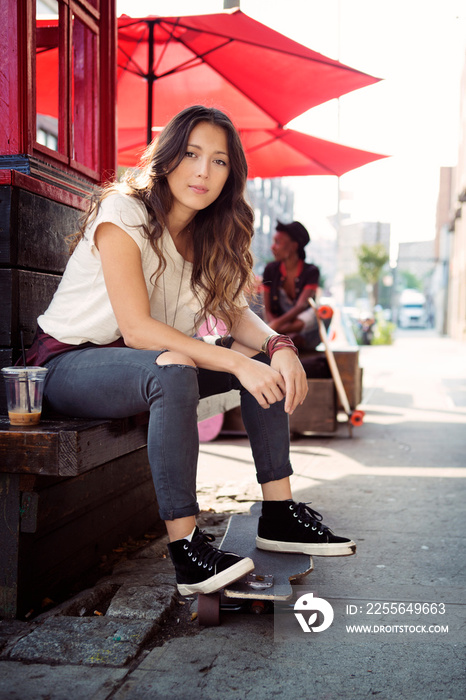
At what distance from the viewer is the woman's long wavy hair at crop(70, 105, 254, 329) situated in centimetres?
252

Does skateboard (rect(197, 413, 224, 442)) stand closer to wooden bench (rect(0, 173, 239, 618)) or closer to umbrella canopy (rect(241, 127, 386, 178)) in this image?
wooden bench (rect(0, 173, 239, 618))

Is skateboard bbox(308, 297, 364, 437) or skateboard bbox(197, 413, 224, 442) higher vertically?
skateboard bbox(308, 297, 364, 437)

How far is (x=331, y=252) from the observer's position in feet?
308

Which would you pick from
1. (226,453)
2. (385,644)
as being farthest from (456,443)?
(385,644)

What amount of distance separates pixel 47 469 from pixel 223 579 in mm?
622

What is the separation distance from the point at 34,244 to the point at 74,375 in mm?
685

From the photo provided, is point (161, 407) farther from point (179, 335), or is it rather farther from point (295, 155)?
point (295, 155)

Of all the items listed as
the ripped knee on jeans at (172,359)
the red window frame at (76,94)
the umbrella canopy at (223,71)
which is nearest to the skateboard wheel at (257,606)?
the ripped knee on jeans at (172,359)

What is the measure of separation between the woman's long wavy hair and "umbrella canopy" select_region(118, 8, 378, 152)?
11.7ft

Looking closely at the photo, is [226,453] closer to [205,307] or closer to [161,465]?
[205,307]

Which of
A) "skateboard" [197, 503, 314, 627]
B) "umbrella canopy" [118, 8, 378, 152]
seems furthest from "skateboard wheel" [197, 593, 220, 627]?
"umbrella canopy" [118, 8, 378, 152]

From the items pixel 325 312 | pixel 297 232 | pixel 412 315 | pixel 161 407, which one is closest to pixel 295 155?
pixel 297 232

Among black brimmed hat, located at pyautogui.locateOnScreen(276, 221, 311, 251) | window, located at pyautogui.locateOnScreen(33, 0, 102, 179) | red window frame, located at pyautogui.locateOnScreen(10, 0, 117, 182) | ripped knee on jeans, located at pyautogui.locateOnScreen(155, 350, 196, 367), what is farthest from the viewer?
black brimmed hat, located at pyautogui.locateOnScreen(276, 221, 311, 251)

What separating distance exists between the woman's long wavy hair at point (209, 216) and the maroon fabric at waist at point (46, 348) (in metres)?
0.35
